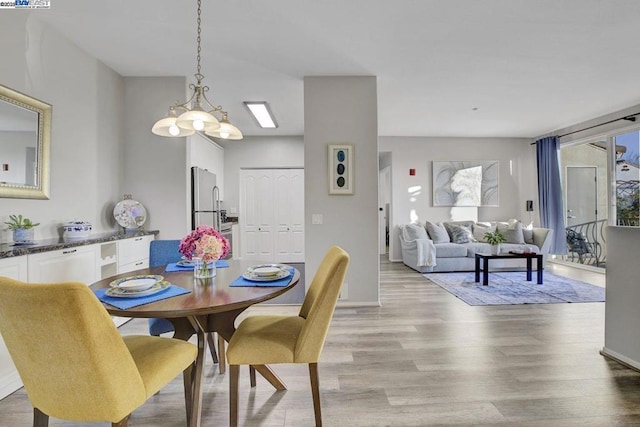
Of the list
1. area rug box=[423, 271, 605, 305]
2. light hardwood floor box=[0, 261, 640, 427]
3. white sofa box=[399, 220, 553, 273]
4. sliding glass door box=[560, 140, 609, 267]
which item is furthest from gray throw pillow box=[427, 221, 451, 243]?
light hardwood floor box=[0, 261, 640, 427]

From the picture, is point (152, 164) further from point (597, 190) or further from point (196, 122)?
point (597, 190)

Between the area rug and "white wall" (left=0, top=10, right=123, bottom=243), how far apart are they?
4.35m

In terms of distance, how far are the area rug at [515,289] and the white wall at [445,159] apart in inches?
68.8

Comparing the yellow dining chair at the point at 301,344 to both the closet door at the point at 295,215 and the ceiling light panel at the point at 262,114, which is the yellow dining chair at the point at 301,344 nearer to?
the ceiling light panel at the point at 262,114

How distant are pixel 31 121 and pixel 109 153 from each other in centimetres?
92

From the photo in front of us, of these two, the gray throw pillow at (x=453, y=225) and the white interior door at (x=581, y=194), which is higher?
the white interior door at (x=581, y=194)

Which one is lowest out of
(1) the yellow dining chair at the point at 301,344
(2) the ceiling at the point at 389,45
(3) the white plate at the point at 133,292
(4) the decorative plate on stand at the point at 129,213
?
(1) the yellow dining chair at the point at 301,344

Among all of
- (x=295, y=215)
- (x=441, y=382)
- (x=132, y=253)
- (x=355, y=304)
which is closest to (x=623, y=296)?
(x=441, y=382)

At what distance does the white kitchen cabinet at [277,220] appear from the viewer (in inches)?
257

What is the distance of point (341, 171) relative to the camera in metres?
3.62

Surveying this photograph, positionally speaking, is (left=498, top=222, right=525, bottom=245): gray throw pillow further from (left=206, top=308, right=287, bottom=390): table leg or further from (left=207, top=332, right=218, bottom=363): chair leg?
(left=206, top=308, right=287, bottom=390): table leg

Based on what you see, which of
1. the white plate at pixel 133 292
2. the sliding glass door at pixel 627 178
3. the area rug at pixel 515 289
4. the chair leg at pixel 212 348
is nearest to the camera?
the white plate at pixel 133 292

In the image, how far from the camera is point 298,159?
256 inches

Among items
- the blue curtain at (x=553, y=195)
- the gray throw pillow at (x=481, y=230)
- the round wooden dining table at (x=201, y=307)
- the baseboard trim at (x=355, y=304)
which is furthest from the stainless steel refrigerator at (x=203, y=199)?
the blue curtain at (x=553, y=195)
